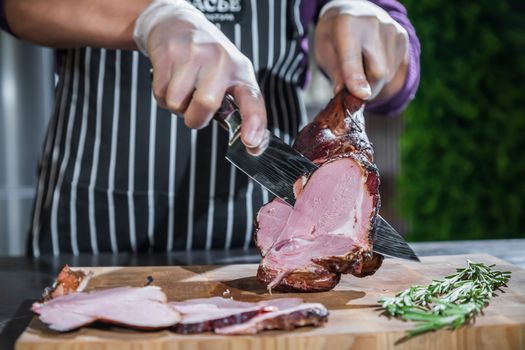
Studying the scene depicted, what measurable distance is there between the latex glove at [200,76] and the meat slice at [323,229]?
202 mm

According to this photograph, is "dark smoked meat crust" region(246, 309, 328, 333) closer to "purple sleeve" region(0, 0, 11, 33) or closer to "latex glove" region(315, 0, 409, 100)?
"latex glove" region(315, 0, 409, 100)

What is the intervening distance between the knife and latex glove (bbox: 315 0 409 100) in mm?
330

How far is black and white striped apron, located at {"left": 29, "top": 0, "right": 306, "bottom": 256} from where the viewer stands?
2645mm

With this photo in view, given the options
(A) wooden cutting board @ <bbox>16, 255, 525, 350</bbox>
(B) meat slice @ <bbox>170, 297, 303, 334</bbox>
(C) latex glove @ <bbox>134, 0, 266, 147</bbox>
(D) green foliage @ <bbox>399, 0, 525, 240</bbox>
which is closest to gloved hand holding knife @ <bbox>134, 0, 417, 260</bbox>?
(C) latex glove @ <bbox>134, 0, 266, 147</bbox>

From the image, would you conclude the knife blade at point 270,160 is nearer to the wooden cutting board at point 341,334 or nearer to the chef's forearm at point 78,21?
the wooden cutting board at point 341,334

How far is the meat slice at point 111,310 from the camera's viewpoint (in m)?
1.46

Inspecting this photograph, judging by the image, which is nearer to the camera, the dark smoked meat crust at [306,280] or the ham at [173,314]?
the ham at [173,314]

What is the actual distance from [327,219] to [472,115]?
4.04 metres

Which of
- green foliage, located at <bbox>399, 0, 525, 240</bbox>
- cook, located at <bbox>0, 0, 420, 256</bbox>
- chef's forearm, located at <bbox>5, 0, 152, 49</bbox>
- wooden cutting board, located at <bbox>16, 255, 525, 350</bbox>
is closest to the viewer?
wooden cutting board, located at <bbox>16, 255, 525, 350</bbox>

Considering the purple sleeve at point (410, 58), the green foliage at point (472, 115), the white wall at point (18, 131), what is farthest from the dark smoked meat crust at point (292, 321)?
the green foliage at point (472, 115)

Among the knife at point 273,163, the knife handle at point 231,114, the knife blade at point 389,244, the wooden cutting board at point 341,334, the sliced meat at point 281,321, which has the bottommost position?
the wooden cutting board at point 341,334

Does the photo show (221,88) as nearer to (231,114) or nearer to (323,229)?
(231,114)

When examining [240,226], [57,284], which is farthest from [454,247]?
[57,284]

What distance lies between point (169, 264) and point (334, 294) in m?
0.73
